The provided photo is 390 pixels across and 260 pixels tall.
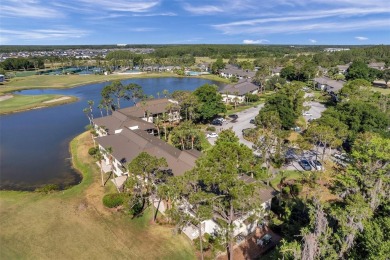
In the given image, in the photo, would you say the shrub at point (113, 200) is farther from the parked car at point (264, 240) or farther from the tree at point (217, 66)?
the tree at point (217, 66)

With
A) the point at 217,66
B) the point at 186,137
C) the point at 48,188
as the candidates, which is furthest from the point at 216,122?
the point at 217,66

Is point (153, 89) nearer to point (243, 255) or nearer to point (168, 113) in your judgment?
point (168, 113)

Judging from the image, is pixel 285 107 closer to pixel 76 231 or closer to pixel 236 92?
pixel 236 92

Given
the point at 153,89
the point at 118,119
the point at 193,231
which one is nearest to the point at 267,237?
the point at 193,231

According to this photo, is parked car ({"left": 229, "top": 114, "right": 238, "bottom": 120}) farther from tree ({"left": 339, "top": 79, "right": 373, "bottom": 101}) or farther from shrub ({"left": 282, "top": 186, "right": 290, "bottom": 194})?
shrub ({"left": 282, "top": 186, "right": 290, "bottom": 194})

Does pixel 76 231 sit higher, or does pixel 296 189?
pixel 296 189

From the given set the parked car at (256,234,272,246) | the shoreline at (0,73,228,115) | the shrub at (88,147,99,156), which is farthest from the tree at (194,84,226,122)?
the shoreline at (0,73,228,115)
